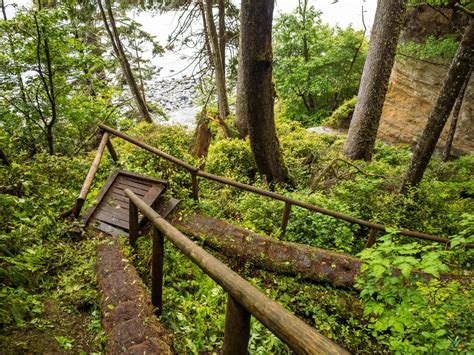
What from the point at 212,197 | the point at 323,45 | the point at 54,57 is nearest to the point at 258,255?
the point at 212,197

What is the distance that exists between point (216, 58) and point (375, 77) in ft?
18.3

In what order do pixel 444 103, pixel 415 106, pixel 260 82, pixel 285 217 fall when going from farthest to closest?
pixel 415 106, pixel 260 82, pixel 444 103, pixel 285 217

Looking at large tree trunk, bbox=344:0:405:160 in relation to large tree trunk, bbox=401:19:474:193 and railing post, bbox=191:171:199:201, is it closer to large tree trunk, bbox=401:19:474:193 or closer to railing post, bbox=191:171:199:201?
large tree trunk, bbox=401:19:474:193

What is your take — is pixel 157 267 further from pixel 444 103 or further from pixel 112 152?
pixel 444 103

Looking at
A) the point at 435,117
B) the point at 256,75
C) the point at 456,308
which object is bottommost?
the point at 456,308

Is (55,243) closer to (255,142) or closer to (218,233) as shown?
(218,233)

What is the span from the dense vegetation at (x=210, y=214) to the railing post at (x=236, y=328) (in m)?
1.21

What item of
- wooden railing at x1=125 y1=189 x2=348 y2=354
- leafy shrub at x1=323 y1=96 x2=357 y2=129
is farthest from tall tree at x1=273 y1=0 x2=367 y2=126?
wooden railing at x1=125 y1=189 x2=348 y2=354

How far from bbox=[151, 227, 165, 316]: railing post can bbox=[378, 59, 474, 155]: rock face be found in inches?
470

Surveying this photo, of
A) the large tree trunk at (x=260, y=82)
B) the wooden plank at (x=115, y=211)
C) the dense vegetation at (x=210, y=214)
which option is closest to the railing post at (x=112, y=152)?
the dense vegetation at (x=210, y=214)

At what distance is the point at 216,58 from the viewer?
10.6 m

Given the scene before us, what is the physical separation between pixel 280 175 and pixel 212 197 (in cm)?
225

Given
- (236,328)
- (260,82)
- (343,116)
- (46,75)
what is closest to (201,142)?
(260,82)

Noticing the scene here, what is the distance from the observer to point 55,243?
3.57 metres
